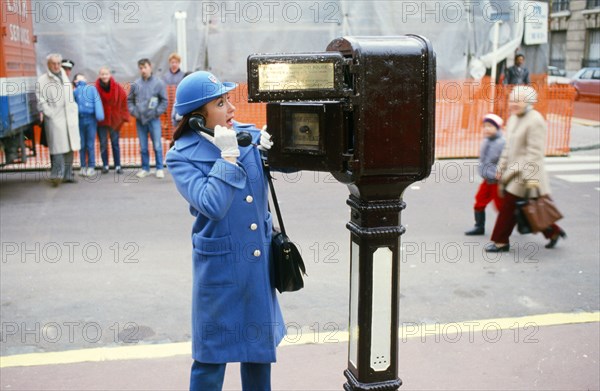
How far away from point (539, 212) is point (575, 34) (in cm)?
3352

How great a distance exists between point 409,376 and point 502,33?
15.2 meters

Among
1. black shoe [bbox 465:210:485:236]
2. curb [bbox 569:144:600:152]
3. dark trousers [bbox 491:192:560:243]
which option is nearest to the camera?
dark trousers [bbox 491:192:560:243]

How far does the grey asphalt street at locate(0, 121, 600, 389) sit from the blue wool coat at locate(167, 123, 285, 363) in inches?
54.1

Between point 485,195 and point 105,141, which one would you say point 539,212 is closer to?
point 485,195

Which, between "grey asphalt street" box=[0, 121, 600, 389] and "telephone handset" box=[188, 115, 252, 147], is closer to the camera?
"telephone handset" box=[188, 115, 252, 147]

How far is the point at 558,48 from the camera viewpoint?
3909 cm

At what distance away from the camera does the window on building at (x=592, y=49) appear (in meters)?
35.3

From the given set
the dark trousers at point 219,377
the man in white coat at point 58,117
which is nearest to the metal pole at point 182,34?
the man in white coat at point 58,117

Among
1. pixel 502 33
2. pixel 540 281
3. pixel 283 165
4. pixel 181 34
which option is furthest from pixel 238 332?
pixel 502 33

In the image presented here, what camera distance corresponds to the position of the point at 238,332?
3068mm

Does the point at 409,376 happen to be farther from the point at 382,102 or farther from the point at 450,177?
the point at 450,177

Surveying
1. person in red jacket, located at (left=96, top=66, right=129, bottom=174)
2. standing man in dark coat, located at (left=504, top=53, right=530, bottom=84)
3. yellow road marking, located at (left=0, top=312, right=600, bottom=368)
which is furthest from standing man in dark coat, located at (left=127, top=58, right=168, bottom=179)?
standing man in dark coat, located at (left=504, top=53, right=530, bottom=84)

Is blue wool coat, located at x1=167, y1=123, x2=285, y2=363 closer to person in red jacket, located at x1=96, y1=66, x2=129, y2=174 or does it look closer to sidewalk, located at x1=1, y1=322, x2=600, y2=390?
sidewalk, located at x1=1, y1=322, x2=600, y2=390

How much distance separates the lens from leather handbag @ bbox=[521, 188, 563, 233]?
21.6 ft
